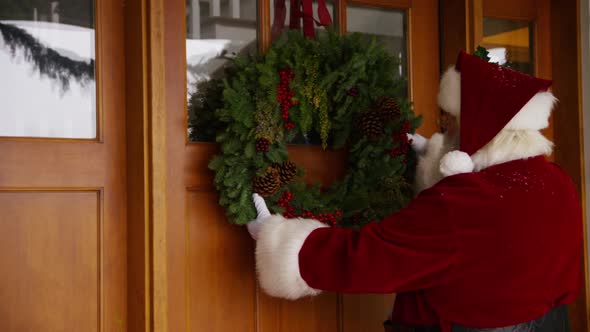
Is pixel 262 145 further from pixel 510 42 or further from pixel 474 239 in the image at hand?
pixel 510 42

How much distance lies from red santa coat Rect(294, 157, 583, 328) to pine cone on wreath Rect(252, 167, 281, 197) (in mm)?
204

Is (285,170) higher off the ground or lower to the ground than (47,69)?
lower

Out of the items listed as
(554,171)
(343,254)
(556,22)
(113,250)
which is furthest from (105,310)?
(556,22)

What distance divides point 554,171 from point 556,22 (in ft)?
4.11

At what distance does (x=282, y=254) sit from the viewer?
1.74 metres

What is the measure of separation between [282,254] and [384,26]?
1178 mm

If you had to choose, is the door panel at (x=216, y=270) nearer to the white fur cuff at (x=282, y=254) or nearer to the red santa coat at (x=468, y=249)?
the white fur cuff at (x=282, y=254)

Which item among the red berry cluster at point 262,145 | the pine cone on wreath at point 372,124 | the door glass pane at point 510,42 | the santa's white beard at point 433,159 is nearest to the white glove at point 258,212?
the red berry cluster at point 262,145

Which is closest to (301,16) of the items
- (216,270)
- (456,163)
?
(456,163)

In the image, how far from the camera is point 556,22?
2795mm

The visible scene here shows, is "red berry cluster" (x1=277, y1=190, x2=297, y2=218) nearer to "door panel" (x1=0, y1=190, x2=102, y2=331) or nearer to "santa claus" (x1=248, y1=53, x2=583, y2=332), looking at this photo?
"santa claus" (x1=248, y1=53, x2=583, y2=332)

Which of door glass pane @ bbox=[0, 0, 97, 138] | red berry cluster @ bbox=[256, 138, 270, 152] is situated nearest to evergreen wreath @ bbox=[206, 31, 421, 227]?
red berry cluster @ bbox=[256, 138, 270, 152]

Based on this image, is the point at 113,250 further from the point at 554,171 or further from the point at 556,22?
the point at 556,22

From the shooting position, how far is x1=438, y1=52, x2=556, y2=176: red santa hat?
174 centimetres
